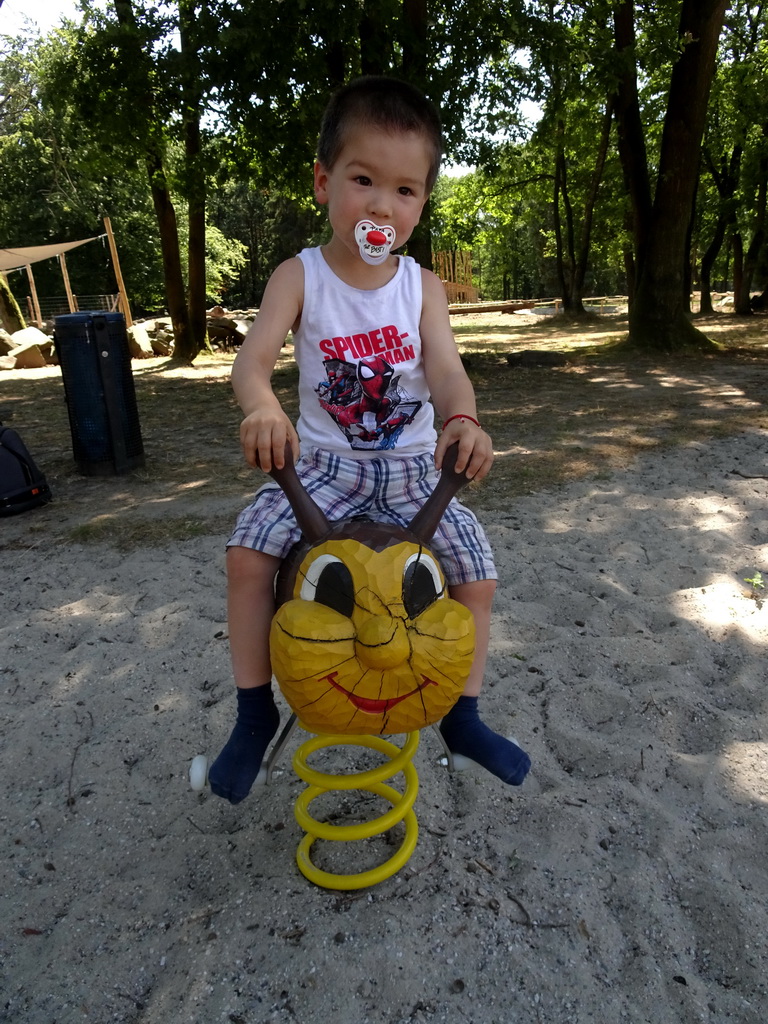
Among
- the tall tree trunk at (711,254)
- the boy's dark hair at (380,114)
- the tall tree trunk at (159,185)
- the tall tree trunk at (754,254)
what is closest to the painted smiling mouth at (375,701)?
the boy's dark hair at (380,114)

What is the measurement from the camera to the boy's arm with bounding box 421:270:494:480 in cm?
145

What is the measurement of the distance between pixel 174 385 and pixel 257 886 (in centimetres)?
959

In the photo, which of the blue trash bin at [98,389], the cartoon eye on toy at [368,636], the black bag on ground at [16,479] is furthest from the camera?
the blue trash bin at [98,389]

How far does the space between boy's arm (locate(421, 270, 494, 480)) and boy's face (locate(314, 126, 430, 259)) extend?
0.90 ft

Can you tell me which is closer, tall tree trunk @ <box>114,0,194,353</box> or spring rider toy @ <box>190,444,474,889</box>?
spring rider toy @ <box>190,444,474,889</box>

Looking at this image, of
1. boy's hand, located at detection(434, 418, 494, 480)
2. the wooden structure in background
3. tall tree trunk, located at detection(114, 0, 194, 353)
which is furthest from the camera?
the wooden structure in background

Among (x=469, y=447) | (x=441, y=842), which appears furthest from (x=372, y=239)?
(x=441, y=842)

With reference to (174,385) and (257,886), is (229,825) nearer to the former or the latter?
(257,886)

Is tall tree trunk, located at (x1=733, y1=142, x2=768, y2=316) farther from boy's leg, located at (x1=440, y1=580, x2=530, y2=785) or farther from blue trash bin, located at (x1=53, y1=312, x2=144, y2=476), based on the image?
boy's leg, located at (x1=440, y1=580, x2=530, y2=785)

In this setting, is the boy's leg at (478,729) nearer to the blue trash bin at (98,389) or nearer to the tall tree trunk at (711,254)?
the blue trash bin at (98,389)

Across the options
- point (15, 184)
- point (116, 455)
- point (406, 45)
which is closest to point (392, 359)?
point (116, 455)

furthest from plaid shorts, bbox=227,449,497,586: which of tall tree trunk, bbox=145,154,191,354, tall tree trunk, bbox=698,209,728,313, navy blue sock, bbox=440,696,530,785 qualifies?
tall tree trunk, bbox=698,209,728,313

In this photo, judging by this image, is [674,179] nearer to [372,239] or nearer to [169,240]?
[169,240]

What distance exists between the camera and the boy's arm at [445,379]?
1453 millimetres
